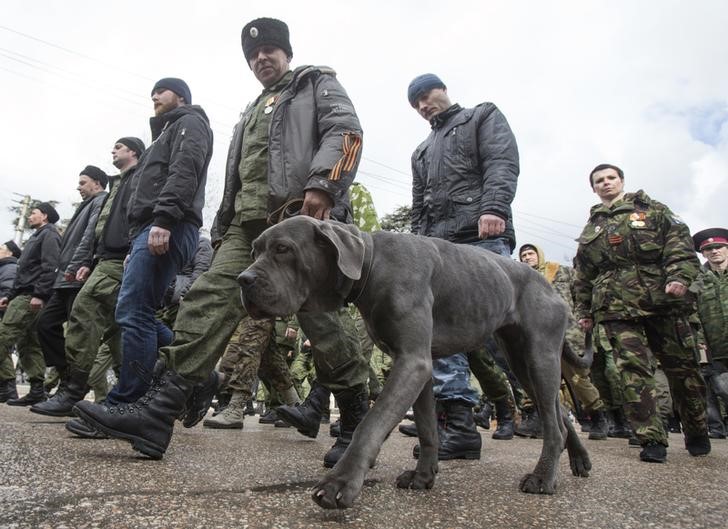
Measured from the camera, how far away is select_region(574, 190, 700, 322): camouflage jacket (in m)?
4.42

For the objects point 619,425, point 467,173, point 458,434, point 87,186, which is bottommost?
point 458,434

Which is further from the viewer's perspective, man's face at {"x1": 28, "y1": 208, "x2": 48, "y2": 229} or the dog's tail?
man's face at {"x1": 28, "y1": 208, "x2": 48, "y2": 229}

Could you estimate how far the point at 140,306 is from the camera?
11.4 ft

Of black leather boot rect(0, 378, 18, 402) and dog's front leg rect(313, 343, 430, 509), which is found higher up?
dog's front leg rect(313, 343, 430, 509)

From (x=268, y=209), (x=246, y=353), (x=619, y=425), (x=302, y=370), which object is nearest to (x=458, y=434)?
(x=268, y=209)

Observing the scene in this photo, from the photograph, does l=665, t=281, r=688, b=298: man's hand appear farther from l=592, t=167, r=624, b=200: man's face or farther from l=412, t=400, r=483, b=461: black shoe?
l=412, t=400, r=483, b=461: black shoe

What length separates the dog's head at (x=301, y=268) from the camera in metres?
2.20

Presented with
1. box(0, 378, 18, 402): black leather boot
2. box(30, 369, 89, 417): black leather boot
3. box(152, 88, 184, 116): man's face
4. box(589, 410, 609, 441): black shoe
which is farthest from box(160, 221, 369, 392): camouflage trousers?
box(0, 378, 18, 402): black leather boot

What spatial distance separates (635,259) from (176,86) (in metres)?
4.12

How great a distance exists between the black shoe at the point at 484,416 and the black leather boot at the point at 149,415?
5.22 m

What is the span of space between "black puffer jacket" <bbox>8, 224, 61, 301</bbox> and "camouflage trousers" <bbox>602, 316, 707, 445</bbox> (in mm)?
6602

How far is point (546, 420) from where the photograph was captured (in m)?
2.77

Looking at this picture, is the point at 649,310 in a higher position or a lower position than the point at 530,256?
lower

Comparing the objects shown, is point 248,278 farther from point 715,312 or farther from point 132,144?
point 715,312
